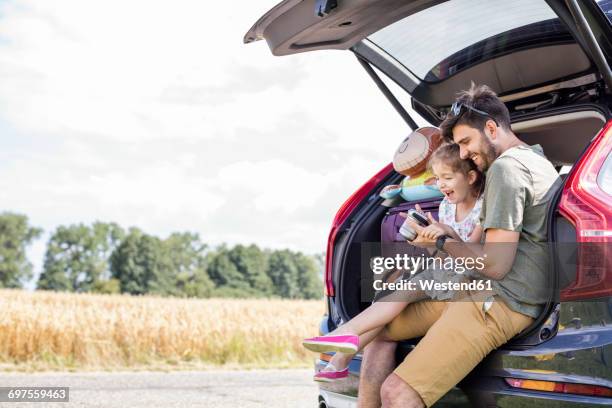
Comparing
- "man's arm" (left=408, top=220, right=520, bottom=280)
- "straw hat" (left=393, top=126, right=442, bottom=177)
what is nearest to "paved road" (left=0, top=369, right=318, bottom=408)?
"straw hat" (left=393, top=126, right=442, bottom=177)

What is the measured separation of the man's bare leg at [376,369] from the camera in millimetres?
3061

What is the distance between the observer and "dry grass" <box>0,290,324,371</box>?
10805mm

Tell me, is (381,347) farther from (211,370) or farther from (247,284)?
(247,284)

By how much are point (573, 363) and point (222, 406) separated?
14.9 feet

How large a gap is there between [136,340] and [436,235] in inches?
364

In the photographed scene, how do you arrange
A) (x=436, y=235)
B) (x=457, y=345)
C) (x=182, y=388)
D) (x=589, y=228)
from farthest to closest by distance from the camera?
(x=182, y=388), (x=436, y=235), (x=457, y=345), (x=589, y=228)

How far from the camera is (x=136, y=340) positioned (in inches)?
448

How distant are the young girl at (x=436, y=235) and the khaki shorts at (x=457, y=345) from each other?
0.62 ft

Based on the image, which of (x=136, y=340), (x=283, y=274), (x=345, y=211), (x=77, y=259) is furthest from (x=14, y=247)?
(x=345, y=211)

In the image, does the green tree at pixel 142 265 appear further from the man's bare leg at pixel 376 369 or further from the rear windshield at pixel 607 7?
the rear windshield at pixel 607 7

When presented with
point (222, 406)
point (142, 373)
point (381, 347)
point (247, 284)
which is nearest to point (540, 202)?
point (381, 347)

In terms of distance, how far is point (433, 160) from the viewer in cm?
320

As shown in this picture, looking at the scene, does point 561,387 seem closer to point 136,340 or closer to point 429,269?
point 429,269

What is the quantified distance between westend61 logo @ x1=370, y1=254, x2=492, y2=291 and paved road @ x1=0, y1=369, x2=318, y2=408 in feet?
10.8
